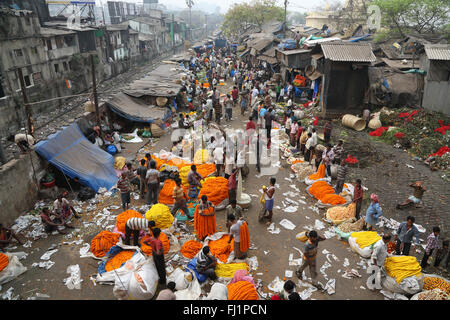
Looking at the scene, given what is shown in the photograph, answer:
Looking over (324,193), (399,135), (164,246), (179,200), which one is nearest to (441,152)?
(399,135)

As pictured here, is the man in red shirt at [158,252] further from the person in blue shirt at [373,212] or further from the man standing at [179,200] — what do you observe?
the person in blue shirt at [373,212]

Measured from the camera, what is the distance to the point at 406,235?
6422 mm

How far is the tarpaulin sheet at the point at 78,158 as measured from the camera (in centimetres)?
941

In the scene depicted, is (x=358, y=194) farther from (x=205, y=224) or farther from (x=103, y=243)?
(x=103, y=243)

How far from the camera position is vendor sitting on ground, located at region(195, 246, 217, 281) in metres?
6.05

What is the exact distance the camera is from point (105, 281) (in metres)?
6.12

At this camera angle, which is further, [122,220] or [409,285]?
[122,220]

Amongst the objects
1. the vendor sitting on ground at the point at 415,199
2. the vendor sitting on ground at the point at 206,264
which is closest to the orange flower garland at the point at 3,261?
the vendor sitting on ground at the point at 206,264

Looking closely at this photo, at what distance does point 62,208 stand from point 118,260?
2571 mm

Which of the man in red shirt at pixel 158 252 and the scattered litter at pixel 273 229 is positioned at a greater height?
the man in red shirt at pixel 158 252

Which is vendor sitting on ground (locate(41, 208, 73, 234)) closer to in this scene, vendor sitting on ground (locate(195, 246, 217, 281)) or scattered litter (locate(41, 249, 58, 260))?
scattered litter (locate(41, 249, 58, 260))

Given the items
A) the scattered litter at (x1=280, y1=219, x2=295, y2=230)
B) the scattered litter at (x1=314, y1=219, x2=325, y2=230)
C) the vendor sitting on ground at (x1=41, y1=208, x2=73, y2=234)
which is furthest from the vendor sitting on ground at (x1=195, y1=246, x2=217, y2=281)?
the vendor sitting on ground at (x1=41, y1=208, x2=73, y2=234)

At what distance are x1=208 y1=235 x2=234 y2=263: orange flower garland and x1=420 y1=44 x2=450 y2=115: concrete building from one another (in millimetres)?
12219

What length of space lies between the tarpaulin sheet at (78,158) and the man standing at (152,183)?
205cm
